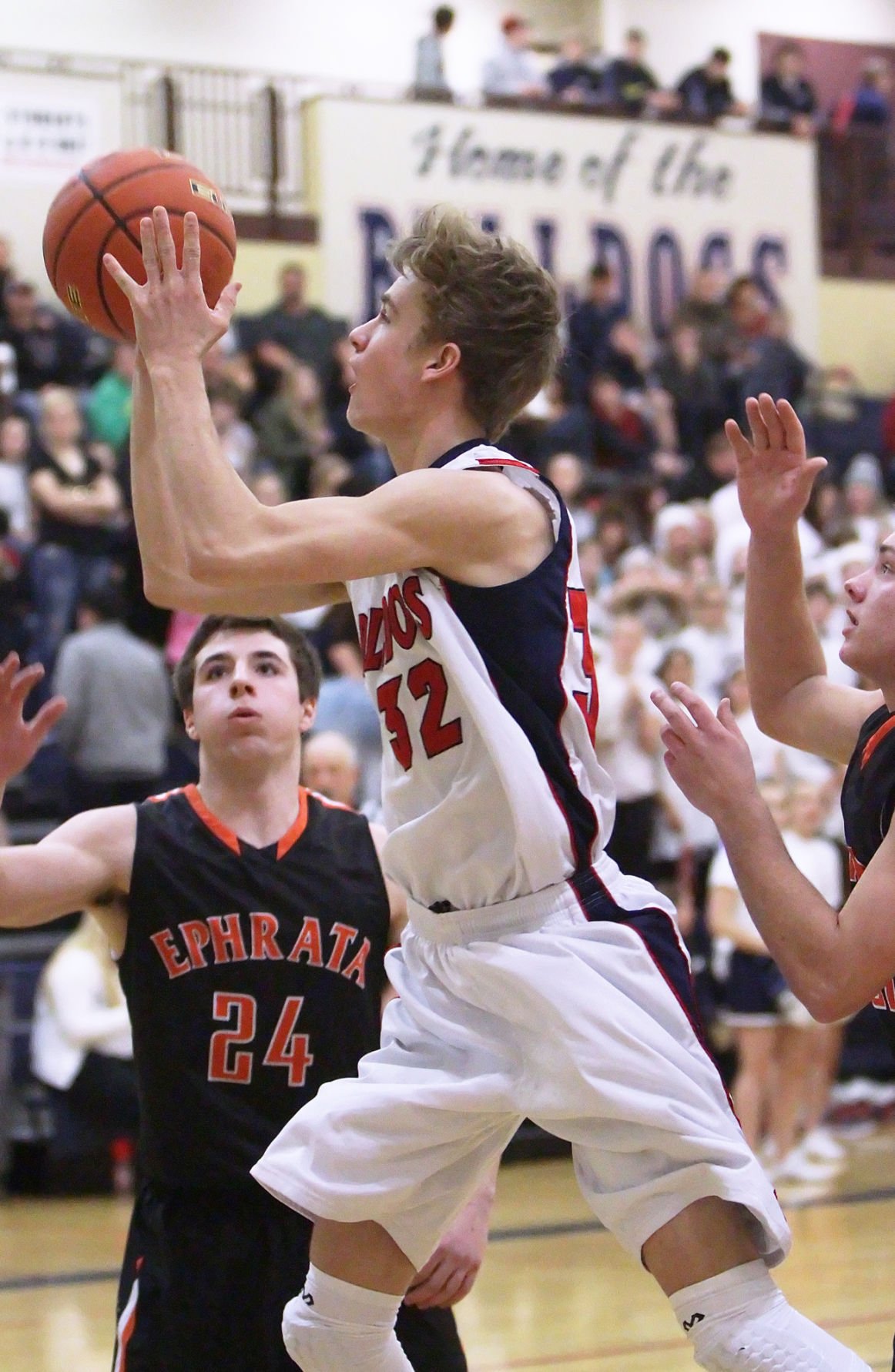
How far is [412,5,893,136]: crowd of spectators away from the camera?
17.1 metres

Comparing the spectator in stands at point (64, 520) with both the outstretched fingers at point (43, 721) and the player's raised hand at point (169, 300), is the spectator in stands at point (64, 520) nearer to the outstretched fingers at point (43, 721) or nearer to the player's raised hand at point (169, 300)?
the outstretched fingers at point (43, 721)

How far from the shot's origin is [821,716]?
12.0ft

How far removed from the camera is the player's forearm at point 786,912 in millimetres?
2938

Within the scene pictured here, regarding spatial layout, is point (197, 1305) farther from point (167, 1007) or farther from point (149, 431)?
point (149, 431)

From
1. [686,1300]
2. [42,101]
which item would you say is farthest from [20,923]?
[42,101]

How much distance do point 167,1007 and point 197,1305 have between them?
1.85 ft

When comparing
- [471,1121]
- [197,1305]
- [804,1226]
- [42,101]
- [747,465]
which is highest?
[42,101]

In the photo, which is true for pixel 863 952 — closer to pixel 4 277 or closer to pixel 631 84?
pixel 4 277

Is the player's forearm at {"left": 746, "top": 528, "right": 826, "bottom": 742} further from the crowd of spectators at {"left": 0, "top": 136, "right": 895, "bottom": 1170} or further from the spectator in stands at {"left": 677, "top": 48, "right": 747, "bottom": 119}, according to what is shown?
the spectator in stands at {"left": 677, "top": 48, "right": 747, "bottom": 119}

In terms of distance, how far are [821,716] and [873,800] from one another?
0.42 metres

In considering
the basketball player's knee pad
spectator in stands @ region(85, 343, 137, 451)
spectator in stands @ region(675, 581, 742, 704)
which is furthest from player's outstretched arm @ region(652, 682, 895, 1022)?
spectator in stands @ region(85, 343, 137, 451)

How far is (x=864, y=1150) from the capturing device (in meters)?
9.42

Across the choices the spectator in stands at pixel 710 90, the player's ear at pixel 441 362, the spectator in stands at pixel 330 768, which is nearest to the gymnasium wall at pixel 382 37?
the spectator in stands at pixel 710 90

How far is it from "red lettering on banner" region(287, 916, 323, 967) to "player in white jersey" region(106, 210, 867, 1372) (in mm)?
569
